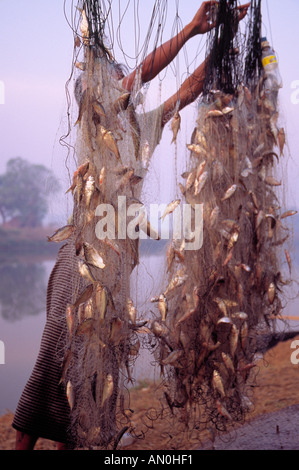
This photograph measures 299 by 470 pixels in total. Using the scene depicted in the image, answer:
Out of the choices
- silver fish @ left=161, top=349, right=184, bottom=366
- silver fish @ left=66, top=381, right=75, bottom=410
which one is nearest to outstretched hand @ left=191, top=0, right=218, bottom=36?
silver fish @ left=161, top=349, right=184, bottom=366

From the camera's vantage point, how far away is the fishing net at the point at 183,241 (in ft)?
3.31

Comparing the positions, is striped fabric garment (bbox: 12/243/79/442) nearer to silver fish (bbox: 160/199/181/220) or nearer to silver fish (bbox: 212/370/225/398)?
silver fish (bbox: 160/199/181/220)

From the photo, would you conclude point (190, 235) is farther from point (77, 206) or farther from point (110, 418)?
point (110, 418)

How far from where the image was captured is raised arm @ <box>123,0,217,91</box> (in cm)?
117

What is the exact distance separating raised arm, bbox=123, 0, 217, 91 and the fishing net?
0.10 feet

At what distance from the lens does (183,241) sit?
116 cm

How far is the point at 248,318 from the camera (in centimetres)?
125

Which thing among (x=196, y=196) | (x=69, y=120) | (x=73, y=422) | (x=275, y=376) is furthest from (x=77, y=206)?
(x=275, y=376)

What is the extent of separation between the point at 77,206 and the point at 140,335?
344 millimetres

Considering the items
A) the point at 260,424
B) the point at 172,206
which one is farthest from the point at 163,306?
the point at 260,424

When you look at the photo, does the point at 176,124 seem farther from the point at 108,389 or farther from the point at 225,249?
the point at 108,389

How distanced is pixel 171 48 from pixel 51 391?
0.87m

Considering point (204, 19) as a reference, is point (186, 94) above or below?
below

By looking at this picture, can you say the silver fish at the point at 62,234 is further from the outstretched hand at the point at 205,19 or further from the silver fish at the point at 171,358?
the outstretched hand at the point at 205,19
